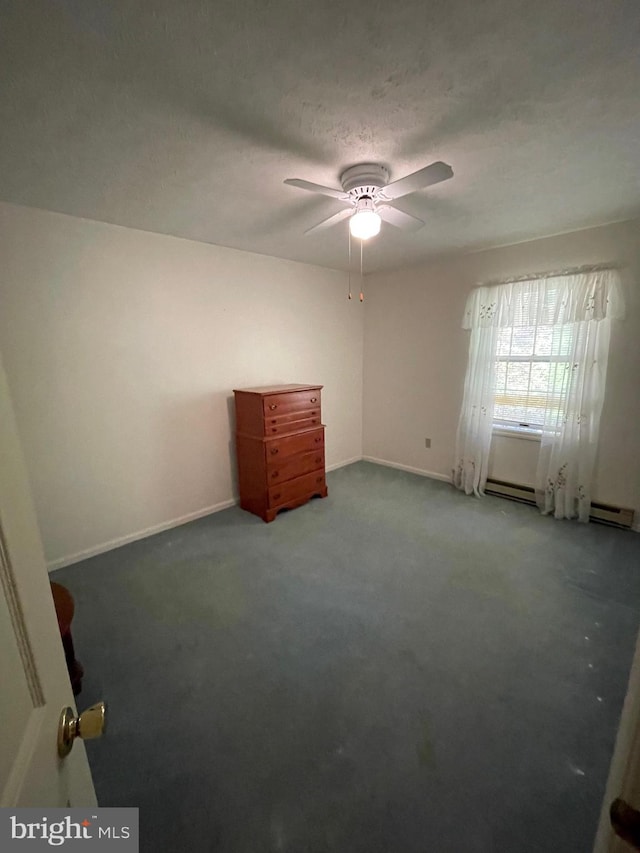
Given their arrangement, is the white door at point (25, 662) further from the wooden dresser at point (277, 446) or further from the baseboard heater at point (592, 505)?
the baseboard heater at point (592, 505)

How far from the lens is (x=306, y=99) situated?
127cm

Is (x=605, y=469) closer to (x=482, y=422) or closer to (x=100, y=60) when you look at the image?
(x=482, y=422)

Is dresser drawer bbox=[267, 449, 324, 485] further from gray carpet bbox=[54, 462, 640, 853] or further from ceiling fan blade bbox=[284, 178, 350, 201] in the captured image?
ceiling fan blade bbox=[284, 178, 350, 201]

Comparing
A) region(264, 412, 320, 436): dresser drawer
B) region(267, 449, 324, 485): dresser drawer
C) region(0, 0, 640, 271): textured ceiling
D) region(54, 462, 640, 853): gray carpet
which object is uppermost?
region(0, 0, 640, 271): textured ceiling

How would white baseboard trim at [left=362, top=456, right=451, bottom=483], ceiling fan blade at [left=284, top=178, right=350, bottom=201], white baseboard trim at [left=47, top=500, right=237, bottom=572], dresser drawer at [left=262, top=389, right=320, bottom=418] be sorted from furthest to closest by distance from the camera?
white baseboard trim at [left=362, top=456, right=451, bottom=483]
dresser drawer at [left=262, top=389, right=320, bottom=418]
white baseboard trim at [left=47, top=500, right=237, bottom=572]
ceiling fan blade at [left=284, top=178, right=350, bottom=201]

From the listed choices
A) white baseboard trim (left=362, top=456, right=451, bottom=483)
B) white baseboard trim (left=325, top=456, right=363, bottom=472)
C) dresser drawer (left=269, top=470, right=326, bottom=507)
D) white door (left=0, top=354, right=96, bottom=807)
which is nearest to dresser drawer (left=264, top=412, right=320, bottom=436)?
dresser drawer (left=269, top=470, right=326, bottom=507)

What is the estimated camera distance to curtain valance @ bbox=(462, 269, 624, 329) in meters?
2.65

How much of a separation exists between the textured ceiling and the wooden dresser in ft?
4.73

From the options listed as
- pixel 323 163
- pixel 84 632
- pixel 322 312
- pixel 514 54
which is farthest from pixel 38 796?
pixel 322 312

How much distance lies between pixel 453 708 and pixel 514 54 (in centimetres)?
233

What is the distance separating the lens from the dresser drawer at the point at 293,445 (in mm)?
3006

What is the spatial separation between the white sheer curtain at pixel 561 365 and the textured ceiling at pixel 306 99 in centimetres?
77

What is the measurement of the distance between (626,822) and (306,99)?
1914 millimetres

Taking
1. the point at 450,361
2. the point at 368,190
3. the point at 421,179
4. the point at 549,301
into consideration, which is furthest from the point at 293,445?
the point at 549,301
